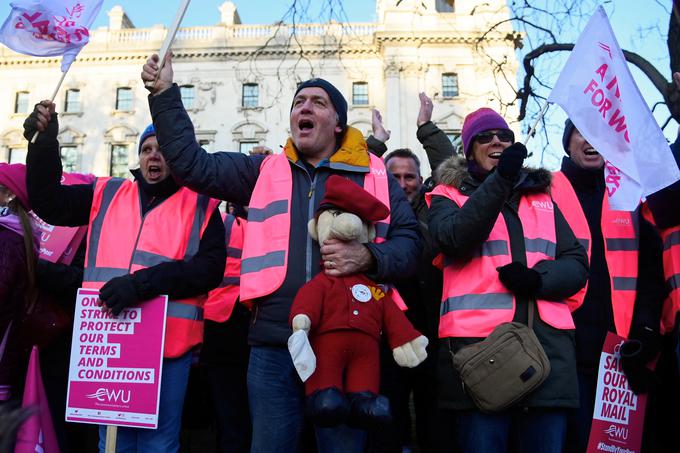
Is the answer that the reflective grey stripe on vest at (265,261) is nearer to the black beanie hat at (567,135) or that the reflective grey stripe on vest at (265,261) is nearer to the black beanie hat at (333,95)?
the black beanie hat at (333,95)

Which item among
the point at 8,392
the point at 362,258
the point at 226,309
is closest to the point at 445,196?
the point at 362,258

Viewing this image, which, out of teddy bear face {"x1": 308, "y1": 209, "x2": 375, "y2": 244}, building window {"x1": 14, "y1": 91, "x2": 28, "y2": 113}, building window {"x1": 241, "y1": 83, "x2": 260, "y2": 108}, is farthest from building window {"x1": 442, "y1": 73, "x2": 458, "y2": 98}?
teddy bear face {"x1": 308, "y1": 209, "x2": 375, "y2": 244}

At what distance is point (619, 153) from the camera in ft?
9.16

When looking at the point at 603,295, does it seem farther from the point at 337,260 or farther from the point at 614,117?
the point at 337,260

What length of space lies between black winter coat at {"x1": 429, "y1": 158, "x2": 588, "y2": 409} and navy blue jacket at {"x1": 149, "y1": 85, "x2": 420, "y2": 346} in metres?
0.21

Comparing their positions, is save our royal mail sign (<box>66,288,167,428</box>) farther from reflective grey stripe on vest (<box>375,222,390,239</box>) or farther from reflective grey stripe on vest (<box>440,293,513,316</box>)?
reflective grey stripe on vest (<box>440,293,513,316</box>)

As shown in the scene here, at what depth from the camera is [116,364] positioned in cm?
278

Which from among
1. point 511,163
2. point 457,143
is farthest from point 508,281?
point 457,143

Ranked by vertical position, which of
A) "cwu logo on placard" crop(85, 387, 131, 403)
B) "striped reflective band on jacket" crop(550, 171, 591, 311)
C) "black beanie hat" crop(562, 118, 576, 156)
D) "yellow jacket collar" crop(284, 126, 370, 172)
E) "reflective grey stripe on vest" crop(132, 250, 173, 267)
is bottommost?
"cwu logo on placard" crop(85, 387, 131, 403)

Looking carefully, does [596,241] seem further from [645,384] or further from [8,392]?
[8,392]

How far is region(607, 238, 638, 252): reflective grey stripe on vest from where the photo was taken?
3262mm

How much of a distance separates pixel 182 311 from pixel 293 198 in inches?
33.1

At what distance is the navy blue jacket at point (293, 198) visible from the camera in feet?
8.18

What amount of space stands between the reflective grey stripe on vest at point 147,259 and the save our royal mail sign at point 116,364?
0.22m
